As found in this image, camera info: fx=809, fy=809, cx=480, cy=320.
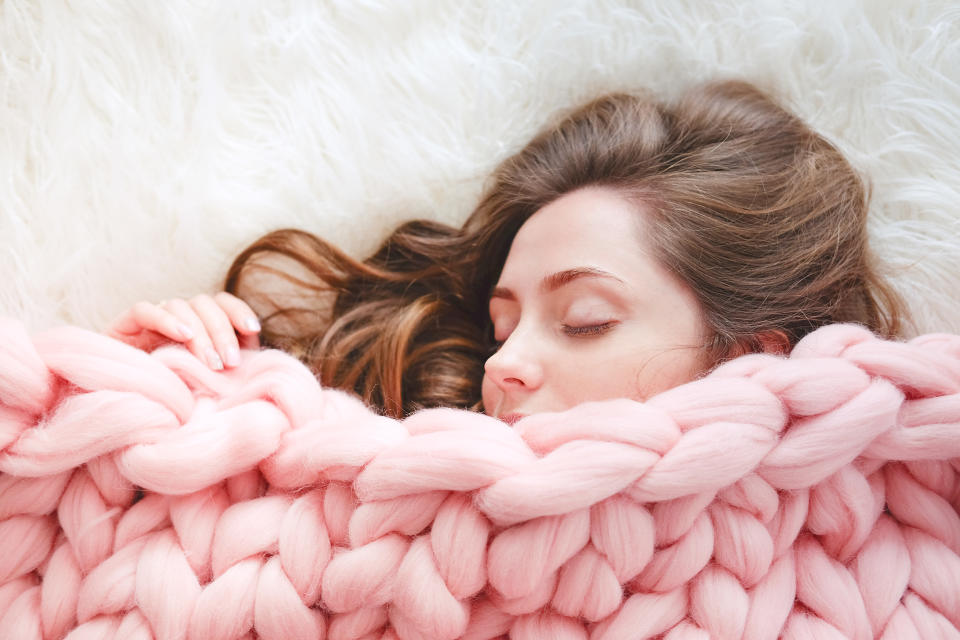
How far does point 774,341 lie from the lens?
0.89 metres

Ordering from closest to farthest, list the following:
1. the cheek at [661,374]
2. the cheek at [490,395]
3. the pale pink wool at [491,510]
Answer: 1. the pale pink wool at [491,510]
2. the cheek at [661,374]
3. the cheek at [490,395]

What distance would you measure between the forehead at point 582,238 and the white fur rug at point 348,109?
194 millimetres

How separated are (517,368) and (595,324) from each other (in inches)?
3.8

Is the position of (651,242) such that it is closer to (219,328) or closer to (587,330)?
(587,330)

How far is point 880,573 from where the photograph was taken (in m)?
0.71

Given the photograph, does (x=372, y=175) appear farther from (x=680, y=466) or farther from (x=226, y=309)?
(x=680, y=466)

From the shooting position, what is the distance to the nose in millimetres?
870

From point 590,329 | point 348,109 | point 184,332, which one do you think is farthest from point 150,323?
point 590,329

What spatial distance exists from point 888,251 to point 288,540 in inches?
31.4

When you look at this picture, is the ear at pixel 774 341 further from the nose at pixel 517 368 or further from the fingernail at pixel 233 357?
the fingernail at pixel 233 357

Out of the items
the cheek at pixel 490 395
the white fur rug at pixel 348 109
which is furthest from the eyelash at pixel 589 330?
the white fur rug at pixel 348 109

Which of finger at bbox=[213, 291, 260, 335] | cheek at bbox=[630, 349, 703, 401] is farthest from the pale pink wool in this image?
finger at bbox=[213, 291, 260, 335]

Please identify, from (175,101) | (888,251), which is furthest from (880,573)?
(175,101)

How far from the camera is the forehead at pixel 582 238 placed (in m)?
0.89
